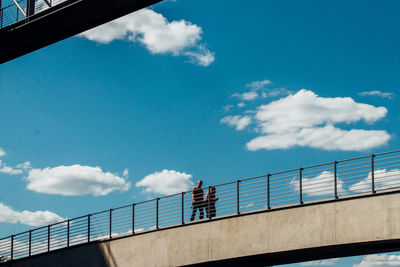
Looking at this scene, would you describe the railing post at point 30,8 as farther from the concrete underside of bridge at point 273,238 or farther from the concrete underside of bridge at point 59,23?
the concrete underside of bridge at point 273,238

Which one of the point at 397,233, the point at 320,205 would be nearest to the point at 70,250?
the point at 320,205

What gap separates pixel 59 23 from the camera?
22.2 metres

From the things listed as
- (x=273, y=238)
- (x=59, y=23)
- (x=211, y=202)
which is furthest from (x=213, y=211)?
(x=59, y=23)

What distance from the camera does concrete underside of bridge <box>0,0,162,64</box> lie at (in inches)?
826

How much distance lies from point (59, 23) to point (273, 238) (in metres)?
10.5

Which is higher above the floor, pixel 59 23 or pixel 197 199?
pixel 59 23

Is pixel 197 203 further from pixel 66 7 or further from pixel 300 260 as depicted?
pixel 66 7

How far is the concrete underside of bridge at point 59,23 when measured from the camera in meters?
21.0

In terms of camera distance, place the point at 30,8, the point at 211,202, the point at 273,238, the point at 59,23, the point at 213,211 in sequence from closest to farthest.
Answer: the point at 273,238
the point at 211,202
the point at 213,211
the point at 59,23
the point at 30,8

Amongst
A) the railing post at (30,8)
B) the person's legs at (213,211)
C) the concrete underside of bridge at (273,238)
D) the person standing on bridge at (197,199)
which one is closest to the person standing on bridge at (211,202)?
the person's legs at (213,211)

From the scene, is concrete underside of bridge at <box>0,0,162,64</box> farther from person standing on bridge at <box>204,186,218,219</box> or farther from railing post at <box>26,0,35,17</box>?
person standing on bridge at <box>204,186,218,219</box>

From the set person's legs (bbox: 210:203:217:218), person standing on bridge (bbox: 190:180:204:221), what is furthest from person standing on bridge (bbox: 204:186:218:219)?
person standing on bridge (bbox: 190:180:204:221)

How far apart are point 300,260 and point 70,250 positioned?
9796mm

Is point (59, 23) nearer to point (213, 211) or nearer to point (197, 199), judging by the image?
point (197, 199)
